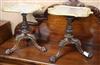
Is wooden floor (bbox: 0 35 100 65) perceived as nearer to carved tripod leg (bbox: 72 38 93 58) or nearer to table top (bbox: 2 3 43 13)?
carved tripod leg (bbox: 72 38 93 58)

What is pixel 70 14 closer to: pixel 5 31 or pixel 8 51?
pixel 8 51

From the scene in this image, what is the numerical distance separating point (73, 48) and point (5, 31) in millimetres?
641

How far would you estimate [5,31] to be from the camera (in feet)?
5.43

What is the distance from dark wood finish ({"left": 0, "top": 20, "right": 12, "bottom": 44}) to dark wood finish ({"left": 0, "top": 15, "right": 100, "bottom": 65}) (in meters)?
0.10

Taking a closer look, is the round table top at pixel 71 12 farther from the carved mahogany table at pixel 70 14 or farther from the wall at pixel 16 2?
the wall at pixel 16 2

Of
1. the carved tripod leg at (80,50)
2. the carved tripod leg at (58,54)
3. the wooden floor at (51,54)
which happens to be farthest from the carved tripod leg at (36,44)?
the carved tripod leg at (80,50)

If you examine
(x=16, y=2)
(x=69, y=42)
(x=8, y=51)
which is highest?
(x=16, y=2)

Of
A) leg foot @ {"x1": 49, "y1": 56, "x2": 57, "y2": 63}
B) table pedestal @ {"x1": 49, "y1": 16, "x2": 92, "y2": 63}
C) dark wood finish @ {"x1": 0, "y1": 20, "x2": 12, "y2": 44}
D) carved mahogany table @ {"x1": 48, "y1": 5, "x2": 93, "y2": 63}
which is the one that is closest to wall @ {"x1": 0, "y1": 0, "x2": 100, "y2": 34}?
dark wood finish @ {"x1": 0, "y1": 20, "x2": 12, "y2": 44}

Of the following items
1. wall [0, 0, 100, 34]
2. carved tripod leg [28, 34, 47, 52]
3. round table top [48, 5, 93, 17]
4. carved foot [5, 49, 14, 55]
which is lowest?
carved foot [5, 49, 14, 55]

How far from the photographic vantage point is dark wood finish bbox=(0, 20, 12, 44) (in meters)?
→ 1.60

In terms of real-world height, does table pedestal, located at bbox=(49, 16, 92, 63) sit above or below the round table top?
below

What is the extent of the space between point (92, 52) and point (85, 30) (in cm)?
19

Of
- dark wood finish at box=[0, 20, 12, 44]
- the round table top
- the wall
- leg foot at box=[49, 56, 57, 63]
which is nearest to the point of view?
the round table top

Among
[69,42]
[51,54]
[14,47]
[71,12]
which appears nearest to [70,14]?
[71,12]
